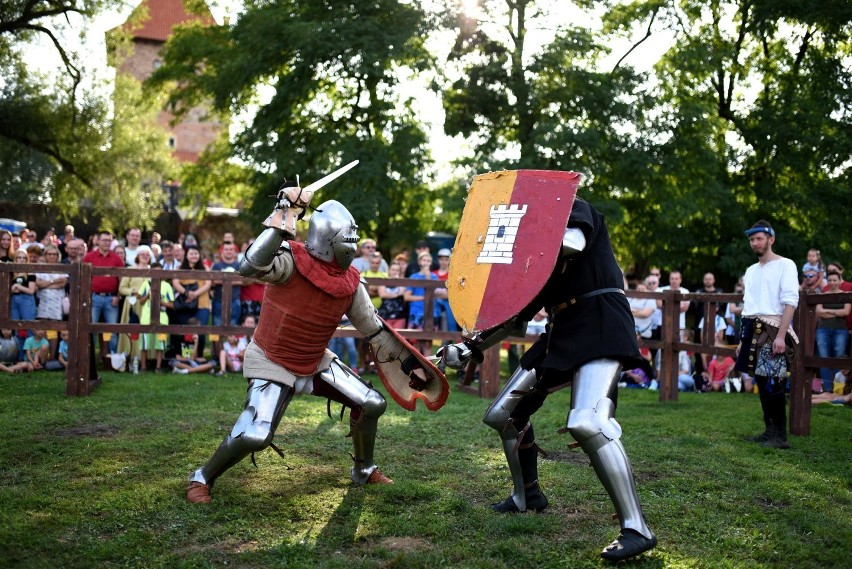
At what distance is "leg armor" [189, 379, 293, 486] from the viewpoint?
434 cm

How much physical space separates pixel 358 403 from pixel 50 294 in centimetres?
619

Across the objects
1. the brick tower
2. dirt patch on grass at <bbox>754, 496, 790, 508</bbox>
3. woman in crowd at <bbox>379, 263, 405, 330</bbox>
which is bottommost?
dirt patch on grass at <bbox>754, 496, 790, 508</bbox>

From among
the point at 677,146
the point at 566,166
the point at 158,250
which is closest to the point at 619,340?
the point at 158,250

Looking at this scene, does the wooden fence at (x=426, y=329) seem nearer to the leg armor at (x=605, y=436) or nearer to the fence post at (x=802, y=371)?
the fence post at (x=802, y=371)

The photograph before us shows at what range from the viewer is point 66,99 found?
2422 cm

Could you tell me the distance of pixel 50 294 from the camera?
31.5 feet

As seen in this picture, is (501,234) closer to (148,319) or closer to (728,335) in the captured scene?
(148,319)

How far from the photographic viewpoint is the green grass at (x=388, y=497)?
3.60 meters

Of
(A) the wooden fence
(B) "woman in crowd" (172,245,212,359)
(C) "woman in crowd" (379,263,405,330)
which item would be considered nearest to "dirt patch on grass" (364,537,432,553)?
(A) the wooden fence

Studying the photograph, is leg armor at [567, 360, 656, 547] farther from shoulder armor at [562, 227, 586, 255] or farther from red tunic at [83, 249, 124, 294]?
red tunic at [83, 249, 124, 294]

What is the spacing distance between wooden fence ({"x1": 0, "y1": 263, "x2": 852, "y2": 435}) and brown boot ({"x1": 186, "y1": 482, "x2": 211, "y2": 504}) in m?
3.54

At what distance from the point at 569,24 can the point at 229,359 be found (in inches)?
425

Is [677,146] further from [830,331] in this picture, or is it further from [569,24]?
[830,331]

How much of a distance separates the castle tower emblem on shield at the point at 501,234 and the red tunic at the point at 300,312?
3.40 feet
